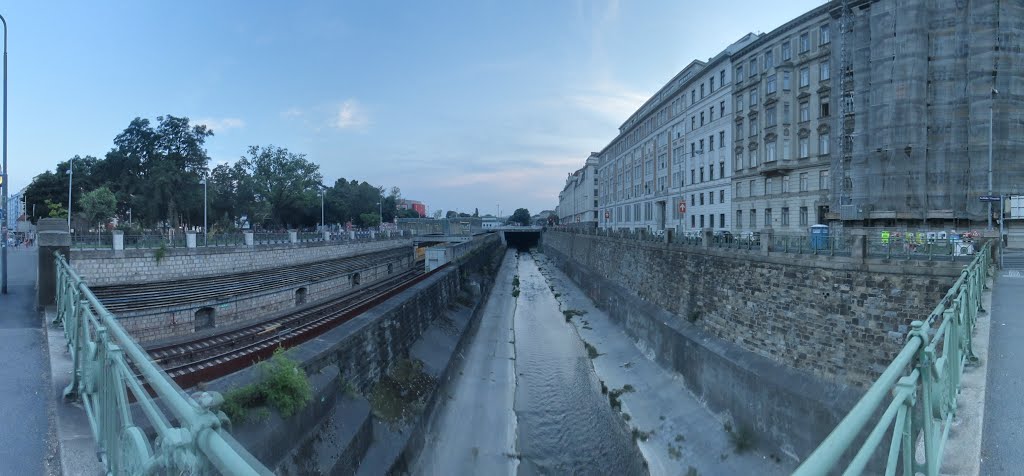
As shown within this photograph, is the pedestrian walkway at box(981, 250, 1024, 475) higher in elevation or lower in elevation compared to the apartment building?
lower

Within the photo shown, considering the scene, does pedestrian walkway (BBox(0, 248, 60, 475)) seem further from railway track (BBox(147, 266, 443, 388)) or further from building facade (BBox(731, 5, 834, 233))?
building facade (BBox(731, 5, 834, 233))

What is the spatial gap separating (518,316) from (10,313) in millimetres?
27615

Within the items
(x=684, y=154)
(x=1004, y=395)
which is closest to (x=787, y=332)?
(x=1004, y=395)

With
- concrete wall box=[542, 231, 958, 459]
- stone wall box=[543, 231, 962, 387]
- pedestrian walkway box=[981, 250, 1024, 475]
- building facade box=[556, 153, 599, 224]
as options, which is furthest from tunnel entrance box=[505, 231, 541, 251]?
pedestrian walkway box=[981, 250, 1024, 475]

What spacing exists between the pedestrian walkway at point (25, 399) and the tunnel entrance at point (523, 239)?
10711cm

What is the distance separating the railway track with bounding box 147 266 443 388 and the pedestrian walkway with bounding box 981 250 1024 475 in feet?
38.3

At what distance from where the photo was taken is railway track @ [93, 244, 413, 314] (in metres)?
18.1

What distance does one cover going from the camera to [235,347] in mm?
17656

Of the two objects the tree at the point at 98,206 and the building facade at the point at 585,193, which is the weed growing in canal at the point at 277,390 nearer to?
the tree at the point at 98,206

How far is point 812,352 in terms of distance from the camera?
554 inches

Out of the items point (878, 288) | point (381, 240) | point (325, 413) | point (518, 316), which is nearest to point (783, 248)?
point (878, 288)

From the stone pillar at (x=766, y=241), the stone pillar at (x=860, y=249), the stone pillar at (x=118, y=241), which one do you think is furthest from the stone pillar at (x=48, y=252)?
the stone pillar at (x=860, y=249)

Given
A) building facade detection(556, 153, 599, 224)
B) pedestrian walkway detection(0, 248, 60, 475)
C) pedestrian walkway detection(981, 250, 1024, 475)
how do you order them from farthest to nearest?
1. building facade detection(556, 153, 599, 224)
2. pedestrian walkway detection(0, 248, 60, 475)
3. pedestrian walkway detection(981, 250, 1024, 475)

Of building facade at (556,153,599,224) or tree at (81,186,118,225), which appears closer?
tree at (81,186,118,225)
